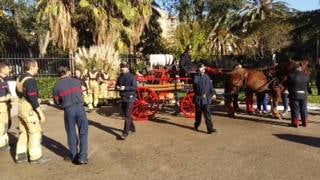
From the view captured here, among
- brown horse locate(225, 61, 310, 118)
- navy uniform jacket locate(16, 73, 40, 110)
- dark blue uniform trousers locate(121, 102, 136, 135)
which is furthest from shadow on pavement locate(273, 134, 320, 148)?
navy uniform jacket locate(16, 73, 40, 110)

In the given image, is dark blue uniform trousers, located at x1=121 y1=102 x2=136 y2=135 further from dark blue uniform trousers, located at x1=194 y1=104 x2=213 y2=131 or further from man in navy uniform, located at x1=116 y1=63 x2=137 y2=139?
dark blue uniform trousers, located at x1=194 y1=104 x2=213 y2=131

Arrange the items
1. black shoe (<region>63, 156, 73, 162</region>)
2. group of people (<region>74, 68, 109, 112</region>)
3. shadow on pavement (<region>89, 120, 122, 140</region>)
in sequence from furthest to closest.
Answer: group of people (<region>74, 68, 109, 112</region>) < shadow on pavement (<region>89, 120, 122, 140</region>) < black shoe (<region>63, 156, 73, 162</region>)

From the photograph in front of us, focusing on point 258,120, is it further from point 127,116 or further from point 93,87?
point 93,87

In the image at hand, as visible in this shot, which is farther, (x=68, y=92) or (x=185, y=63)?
(x=185, y=63)

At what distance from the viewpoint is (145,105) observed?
15.1m

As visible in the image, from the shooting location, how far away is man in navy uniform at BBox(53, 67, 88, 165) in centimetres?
948

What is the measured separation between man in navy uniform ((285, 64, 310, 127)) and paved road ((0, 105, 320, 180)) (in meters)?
0.37

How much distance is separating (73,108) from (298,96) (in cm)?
599

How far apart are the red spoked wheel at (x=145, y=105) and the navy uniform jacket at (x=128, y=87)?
103 inches

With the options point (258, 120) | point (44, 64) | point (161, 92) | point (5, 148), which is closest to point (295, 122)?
point (258, 120)

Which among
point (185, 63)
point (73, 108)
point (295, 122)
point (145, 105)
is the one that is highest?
point (185, 63)

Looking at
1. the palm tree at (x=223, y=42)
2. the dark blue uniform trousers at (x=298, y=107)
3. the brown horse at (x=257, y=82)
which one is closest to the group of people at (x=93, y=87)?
the brown horse at (x=257, y=82)

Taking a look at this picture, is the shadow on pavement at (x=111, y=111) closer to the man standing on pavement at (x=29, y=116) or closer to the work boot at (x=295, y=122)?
the work boot at (x=295, y=122)

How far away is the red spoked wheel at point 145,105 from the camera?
49.4 feet
